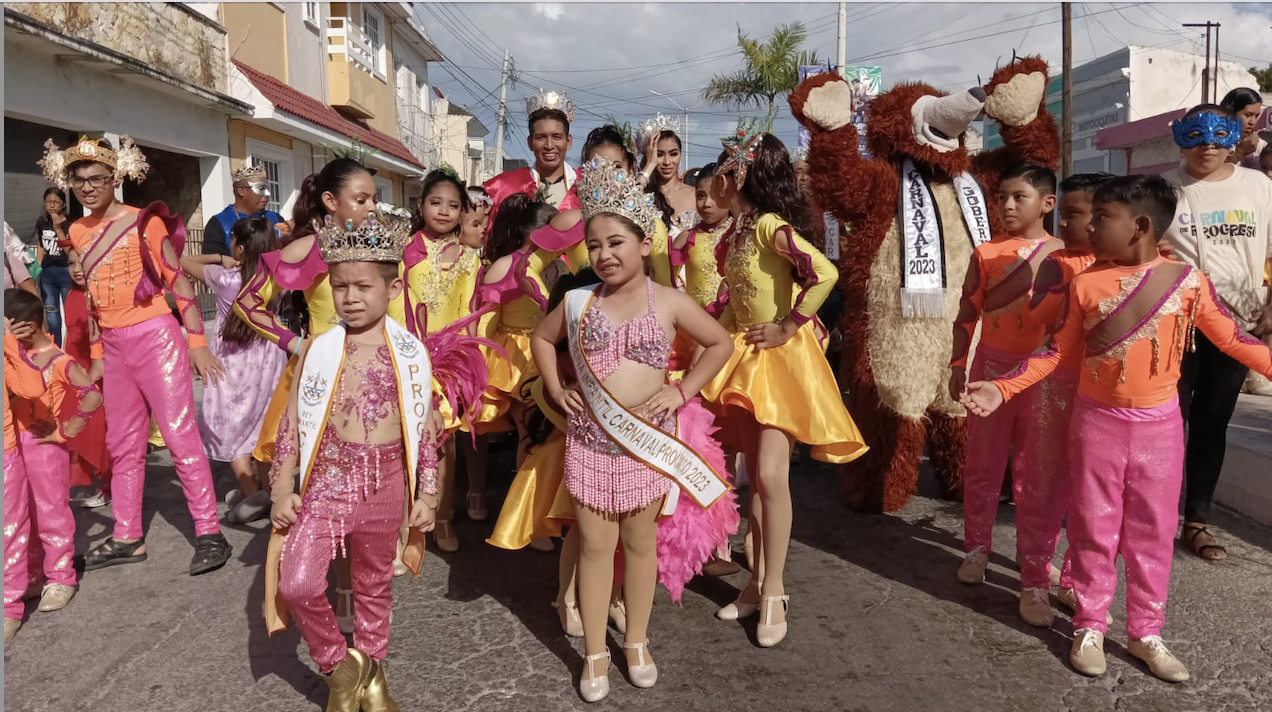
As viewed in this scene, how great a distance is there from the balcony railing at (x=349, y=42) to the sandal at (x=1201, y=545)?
58.6 feet

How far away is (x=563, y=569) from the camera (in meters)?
3.36

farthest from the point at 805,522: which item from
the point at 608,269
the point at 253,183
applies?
the point at 253,183

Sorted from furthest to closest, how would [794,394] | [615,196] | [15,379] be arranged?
[15,379]
[794,394]
[615,196]

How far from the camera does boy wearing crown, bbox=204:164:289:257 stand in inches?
223

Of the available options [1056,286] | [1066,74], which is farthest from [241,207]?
[1066,74]

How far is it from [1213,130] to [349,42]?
17734 mm

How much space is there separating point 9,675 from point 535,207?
9.54 feet

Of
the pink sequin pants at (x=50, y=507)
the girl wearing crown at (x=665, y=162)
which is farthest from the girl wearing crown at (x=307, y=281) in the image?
the girl wearing crown at (x=665, y=162)

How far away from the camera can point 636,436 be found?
2809 millimetres

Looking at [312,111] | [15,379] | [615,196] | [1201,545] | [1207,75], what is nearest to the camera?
[615,196]

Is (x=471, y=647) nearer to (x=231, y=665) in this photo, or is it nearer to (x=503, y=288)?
(x=231, y=665)

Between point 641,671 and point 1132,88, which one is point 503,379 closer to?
point 641,671

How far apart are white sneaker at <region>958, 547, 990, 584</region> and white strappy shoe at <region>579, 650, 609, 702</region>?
1780mm

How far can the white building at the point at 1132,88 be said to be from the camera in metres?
26.8
